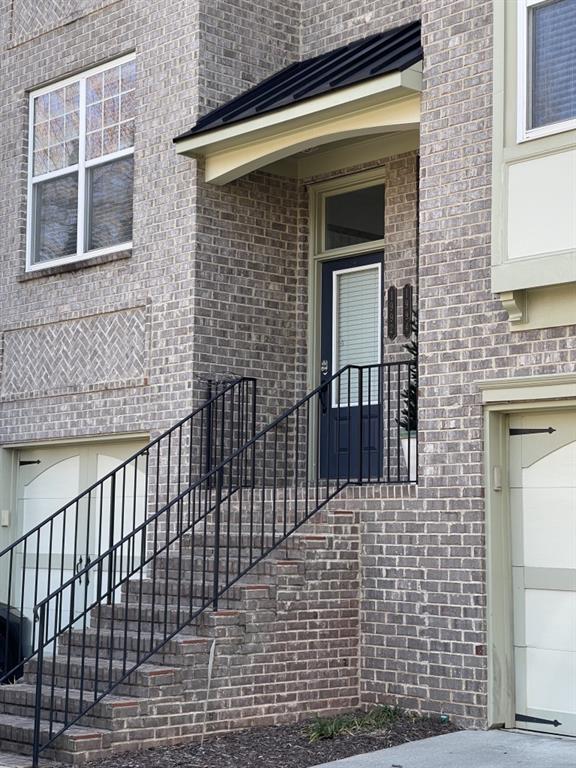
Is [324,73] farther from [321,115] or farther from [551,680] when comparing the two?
[551,680]

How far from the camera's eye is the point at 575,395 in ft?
28.2

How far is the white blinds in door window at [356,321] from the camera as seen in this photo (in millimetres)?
11969

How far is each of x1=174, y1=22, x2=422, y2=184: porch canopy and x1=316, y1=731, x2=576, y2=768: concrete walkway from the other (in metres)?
4.71

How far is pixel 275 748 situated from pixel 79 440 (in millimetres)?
4990

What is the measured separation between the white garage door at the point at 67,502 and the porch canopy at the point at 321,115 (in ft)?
10.2

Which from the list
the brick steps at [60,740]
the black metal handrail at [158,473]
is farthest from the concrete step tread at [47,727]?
the black metal handrail at [158,473]

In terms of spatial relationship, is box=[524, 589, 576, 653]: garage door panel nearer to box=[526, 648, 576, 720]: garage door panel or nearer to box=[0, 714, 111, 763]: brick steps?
box=[526, 648, 576, 720]: garage door panel

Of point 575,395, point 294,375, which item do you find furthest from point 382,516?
point 294,375

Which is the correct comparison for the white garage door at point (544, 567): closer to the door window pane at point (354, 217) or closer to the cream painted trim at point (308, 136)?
the cream painted trim at point (308, 136)

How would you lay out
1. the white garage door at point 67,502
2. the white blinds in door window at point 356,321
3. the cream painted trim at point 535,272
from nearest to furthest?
the cream painted trim at point 535,272, the white blinds in door window at point 356,321, the white garage door at point 67,502

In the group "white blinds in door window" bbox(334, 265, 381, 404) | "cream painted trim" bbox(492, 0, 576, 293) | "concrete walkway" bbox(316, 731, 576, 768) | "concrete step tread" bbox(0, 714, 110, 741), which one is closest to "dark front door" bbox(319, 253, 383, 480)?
"white blinds in door window" bbox(334, 265, 381, 404)

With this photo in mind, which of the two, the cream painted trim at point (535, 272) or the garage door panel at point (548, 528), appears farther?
the garage door panel at point (548, 528)

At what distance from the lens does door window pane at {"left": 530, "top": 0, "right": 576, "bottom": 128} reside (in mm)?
8742

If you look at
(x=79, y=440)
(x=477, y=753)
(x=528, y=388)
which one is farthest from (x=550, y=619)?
(x=79, y=440)
